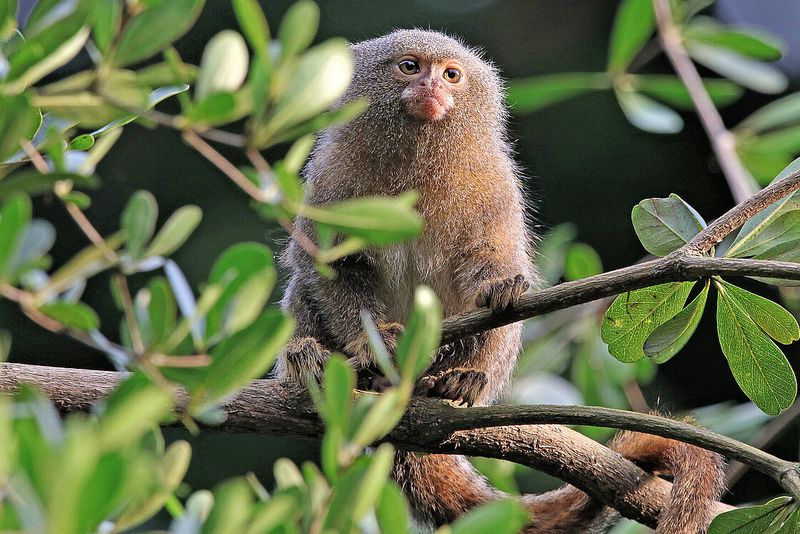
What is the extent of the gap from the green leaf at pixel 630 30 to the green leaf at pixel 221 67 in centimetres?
211

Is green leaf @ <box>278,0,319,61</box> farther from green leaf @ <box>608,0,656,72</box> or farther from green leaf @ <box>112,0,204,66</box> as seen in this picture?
green leaf @ <box>608,0,656,72</box>

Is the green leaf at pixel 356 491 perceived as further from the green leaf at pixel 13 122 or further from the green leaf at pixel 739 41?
the green leaf at pixel 739 41

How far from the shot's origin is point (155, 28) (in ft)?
3.73

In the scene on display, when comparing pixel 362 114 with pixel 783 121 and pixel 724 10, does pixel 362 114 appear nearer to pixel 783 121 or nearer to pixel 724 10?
pixel 783 121

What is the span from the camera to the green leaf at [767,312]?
2.09 metres

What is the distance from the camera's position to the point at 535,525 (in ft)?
10.1

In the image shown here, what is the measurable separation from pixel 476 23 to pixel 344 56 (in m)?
6.81

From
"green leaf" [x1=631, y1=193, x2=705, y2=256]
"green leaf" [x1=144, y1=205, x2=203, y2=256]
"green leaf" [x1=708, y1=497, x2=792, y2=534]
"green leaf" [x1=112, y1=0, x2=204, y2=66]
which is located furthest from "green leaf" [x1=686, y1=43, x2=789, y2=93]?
"green leaf" [x1=112, y1=0, x2=204, y2=66]

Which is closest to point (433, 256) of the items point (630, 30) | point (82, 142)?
point (630, 30)

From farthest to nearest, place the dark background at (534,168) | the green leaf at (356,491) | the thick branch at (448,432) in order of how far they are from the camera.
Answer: the dark background at (534,168), the thick branch at (448,432), the green leaf at (356,491)

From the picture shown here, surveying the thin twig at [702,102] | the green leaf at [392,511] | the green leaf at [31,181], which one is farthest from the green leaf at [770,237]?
the green leaf at [31,181]

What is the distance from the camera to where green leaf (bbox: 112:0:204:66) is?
1.14 metres

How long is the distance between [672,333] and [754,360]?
0.18m

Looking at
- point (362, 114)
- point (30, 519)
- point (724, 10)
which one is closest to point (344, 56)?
point (30, 519)
